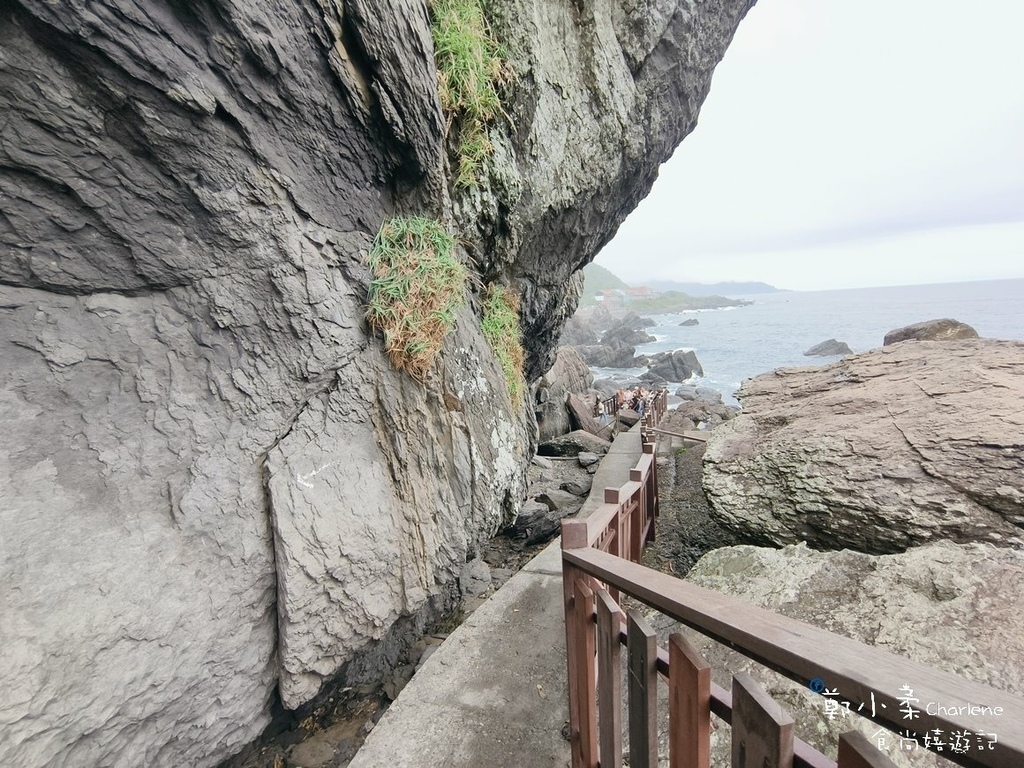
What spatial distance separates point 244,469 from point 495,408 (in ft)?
7.07

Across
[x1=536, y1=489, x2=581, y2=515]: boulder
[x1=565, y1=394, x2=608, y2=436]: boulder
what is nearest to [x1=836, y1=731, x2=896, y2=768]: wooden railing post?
[x1=536, y1=489, x2=581, y2=515]: boulder

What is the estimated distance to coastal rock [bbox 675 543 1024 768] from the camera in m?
1.97

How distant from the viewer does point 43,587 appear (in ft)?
6.53

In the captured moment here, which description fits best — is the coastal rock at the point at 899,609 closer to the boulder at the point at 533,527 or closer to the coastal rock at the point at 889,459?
the coastal rock at the point at 889,459

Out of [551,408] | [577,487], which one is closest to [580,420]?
[551,408]

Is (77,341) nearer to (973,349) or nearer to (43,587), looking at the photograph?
(43,587)

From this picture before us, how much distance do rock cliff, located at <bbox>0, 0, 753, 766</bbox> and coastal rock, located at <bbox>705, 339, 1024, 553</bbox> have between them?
A: 2411 mm

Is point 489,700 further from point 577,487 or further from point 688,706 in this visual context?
point 577,487

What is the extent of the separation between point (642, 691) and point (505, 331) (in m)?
4.39

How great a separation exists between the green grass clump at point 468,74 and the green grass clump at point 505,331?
1508 millimetres

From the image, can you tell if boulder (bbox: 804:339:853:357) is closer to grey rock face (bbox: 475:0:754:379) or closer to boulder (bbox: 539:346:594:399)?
boulder (bbox: 539:346:594:399)

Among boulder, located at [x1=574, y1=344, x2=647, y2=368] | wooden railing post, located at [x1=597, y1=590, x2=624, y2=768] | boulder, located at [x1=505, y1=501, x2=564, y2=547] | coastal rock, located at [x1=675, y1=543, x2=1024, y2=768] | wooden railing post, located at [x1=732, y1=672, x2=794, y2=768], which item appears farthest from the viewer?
boulder, located at [x1=574, y1=344, x2=647, y2=368]

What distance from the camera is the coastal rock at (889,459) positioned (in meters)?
2.78

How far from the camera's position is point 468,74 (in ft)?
12.8
